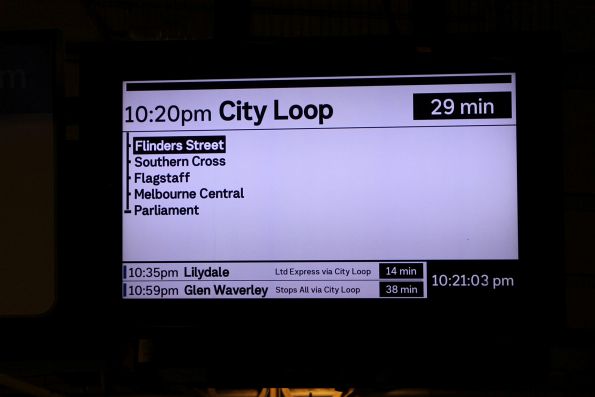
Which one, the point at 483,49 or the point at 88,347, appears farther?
the point at 88,347

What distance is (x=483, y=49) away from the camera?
157cm

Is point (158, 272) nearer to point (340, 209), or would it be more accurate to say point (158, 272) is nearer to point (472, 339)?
point (340, 209)

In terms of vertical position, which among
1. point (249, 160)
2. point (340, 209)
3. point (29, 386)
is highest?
point (249, 160)

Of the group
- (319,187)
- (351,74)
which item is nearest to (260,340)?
(319,187)

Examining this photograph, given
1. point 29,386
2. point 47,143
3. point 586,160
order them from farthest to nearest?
point 586,160, point 29,386, point 47,143

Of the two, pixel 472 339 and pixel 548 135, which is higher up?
pixel 548 135

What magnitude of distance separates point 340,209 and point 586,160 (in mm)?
2217

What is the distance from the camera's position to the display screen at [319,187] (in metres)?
1.56

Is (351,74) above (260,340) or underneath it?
above

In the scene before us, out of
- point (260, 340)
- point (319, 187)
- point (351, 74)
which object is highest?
point (351, 74)

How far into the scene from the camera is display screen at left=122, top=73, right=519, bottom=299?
1563 mm

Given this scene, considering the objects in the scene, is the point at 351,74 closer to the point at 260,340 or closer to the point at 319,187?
the point at 319,187

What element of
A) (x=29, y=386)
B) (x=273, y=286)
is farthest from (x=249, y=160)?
(x=29, y=386)

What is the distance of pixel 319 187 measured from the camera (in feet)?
5.21
